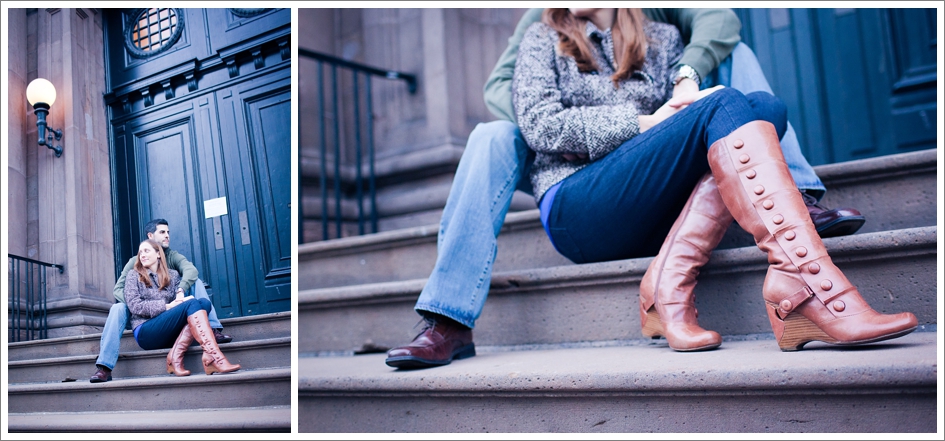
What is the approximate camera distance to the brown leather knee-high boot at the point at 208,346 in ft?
3.05

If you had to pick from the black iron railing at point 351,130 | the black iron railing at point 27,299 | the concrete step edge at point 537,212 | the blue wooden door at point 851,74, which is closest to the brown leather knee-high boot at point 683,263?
the concrete step edge at point 537,212

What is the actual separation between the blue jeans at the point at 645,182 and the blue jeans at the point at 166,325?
2.71 feet

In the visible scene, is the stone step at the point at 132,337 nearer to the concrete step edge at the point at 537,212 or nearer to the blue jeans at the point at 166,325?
Answer: the blue jeans at the point at 166,325

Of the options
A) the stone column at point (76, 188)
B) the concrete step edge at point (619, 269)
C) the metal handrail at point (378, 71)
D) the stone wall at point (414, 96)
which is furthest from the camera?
the stone wall at point (414, 96)

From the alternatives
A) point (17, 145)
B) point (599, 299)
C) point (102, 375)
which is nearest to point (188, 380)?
point (102, 375)

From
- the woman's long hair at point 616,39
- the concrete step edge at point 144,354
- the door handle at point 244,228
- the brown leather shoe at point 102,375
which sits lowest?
the brown leather shoe at point 102,375

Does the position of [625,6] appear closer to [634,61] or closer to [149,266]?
[634,61]

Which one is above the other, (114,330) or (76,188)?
(76,188)

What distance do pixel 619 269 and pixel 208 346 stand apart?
0.87 m

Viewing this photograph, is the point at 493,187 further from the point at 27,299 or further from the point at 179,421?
the point at 27,299

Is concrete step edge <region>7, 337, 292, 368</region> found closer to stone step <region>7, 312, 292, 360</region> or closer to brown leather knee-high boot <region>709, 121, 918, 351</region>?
stone step <region>7, 312, 292, 360</region>

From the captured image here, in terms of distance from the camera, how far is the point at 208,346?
0.93 meters

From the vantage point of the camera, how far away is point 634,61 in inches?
60.2

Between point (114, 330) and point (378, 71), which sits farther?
point (378, 71)
